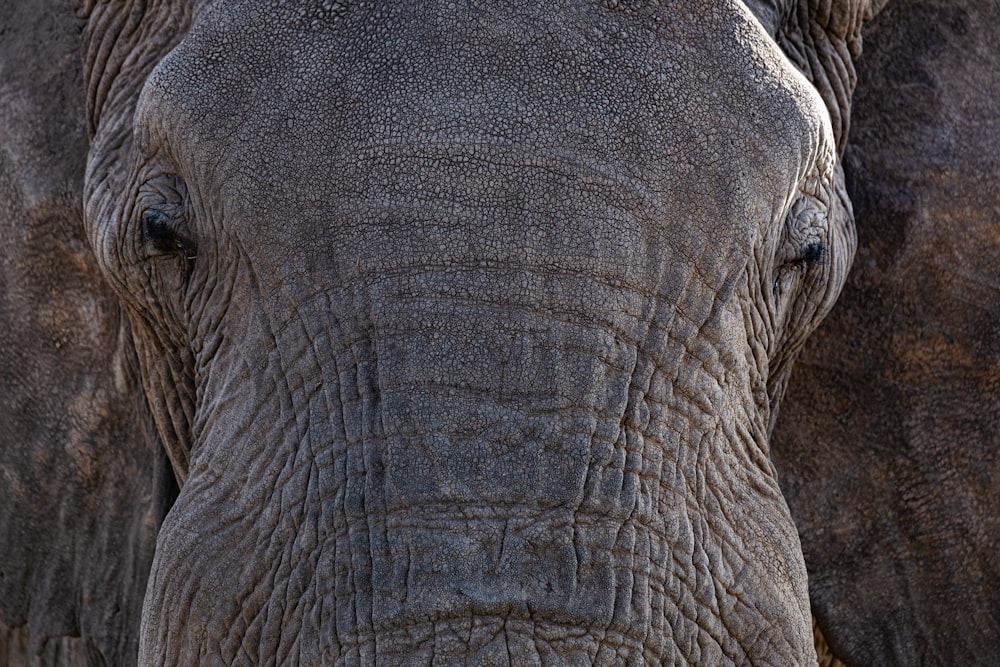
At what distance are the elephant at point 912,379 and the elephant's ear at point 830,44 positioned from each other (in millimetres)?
75

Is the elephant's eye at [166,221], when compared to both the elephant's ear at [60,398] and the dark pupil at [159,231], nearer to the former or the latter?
the dark pupil at [159,231]

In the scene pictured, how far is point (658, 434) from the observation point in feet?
7.52

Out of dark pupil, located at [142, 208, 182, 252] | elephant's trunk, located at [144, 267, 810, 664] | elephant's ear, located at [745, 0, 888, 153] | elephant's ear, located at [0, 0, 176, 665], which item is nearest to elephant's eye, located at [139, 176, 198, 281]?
dark pupil, located at [142, 208, 182, 252]

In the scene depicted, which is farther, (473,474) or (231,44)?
(231,44)

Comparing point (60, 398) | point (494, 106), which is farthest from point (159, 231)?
point (60, 398)

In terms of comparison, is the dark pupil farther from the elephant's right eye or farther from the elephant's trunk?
the elephant's trunk

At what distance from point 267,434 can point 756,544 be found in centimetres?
68

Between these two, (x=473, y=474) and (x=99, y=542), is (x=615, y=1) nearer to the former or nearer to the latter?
(x=473, y=474)

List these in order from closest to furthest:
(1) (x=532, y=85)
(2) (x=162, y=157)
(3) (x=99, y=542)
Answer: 1. (1) (x=532, y=85)
2. (2) (x=162, y=157)
3. (3) (x=99, y=542)

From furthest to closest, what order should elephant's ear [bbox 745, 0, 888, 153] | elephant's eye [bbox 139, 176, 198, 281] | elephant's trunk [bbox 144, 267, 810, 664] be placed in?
elephant's ear [bbox 745, 0, 888, 153] → elephant's eye [bbox 139, 176, 198, 281] → elephant's trunk [bbox 144, 267, 810, 664]

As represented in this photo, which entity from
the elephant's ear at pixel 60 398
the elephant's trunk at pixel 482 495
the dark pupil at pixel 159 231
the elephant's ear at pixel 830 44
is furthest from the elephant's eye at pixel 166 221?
the elephant's ear at pixel 830 44

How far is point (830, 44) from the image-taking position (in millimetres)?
2814

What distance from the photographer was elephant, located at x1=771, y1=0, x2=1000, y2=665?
2.86 meters

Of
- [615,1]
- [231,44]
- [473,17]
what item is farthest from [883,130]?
[231,44]
